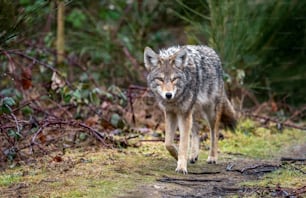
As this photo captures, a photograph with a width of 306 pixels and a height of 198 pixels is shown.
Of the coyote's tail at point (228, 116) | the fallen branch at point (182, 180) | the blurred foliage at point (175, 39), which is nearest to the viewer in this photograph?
the fallen branch at point (182, 180)

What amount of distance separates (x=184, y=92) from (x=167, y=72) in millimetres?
301

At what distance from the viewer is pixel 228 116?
8523 millimetres

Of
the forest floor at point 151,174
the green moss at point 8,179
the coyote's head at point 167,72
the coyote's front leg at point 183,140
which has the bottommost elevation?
the green moss at point 8,179

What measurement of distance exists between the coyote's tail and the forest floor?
0.34 m

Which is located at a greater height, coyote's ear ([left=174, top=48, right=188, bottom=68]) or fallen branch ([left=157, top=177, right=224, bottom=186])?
coyote's ear ([left=174, top=48, right=188, bottom=68])

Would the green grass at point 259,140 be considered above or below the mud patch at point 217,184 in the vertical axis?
above

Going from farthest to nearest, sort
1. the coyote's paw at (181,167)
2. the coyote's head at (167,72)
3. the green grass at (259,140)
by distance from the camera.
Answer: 1. the green grass at (259,140)
2. the coyote's head at (167,72)
3. the coyote's paw at (181,167)

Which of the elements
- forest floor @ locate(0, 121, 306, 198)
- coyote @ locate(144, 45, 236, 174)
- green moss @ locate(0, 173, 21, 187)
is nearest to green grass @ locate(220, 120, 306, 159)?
forest floor @ locate(0, 121, 306, 198)

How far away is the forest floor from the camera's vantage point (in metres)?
5.85

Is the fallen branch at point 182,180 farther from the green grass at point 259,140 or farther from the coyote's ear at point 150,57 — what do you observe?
the green grass at point 259,140

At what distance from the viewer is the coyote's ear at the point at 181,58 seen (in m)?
7.24

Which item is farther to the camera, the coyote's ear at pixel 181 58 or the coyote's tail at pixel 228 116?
the coyote's tail at pixel 228 116

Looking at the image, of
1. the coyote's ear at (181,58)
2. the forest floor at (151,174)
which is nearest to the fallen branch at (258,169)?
the forest floor at (151,174)

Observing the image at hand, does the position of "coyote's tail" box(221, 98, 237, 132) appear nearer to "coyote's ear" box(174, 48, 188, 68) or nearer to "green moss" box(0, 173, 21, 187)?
"coyote's ear" box(174, 48, 188, 68)
